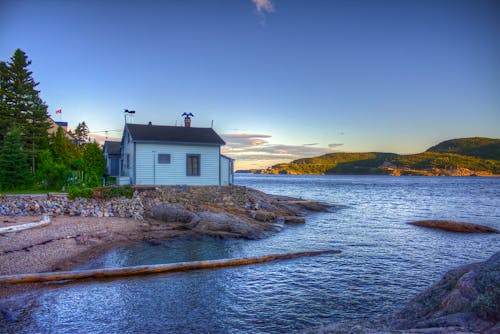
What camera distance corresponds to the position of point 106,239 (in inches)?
611

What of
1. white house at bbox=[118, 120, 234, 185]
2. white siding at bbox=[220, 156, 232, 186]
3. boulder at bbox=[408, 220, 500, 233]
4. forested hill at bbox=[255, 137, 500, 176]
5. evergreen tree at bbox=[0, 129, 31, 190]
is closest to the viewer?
boulder at bbox=[408, 220, 500, 233]

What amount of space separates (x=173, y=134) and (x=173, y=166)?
3.04m

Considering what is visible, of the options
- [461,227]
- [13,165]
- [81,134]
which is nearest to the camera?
[461,227]

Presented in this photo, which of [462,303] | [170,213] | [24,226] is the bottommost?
[170,213]

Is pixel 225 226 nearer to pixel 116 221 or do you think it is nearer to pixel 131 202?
pixel 116 221

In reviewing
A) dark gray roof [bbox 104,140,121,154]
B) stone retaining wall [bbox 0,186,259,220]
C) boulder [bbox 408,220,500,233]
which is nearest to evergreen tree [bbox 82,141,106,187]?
dark gray roof [bbox 104,140,121,154]

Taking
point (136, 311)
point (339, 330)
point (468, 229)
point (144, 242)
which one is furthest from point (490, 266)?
point (468, 229)

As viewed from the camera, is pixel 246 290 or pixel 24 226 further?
pixel 24 226

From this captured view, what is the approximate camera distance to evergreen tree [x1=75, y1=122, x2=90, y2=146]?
6297 cm

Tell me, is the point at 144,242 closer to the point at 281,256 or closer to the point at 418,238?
the point at 281,256

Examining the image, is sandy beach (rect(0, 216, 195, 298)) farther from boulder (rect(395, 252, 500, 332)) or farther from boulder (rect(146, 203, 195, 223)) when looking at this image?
boulder (rect(395, 252, 500, 332))

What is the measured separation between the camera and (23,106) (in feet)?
106

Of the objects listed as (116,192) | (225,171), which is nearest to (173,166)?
(225,171)

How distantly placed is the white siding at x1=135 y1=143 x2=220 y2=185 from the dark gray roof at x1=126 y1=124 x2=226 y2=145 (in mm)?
491
